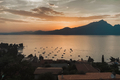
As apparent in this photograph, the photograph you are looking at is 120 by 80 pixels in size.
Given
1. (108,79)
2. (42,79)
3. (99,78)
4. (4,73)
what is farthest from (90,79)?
(4,73)

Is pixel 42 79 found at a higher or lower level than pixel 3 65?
lower

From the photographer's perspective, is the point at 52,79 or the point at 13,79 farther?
the point at 13,79

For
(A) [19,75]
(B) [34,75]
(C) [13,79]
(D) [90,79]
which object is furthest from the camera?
(B) [34,75]

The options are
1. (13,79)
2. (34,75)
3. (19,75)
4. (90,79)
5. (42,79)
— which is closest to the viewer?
(90,79)

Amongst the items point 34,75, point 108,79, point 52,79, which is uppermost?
point 108,79

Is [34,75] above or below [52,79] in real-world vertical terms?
below

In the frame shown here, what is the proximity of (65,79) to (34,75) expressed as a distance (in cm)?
659

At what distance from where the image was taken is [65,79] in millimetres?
8539

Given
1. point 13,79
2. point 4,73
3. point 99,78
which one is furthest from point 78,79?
point 4,73

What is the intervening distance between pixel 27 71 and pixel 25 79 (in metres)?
0.93

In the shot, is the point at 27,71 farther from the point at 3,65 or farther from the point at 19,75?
the point at 3,65

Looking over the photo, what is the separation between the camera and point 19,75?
481 inches

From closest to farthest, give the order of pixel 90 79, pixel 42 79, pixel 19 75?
1. pixel 90 79
2. pixel 42 79
3. pixel 19 75

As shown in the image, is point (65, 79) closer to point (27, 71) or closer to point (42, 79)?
point (42, 79)
